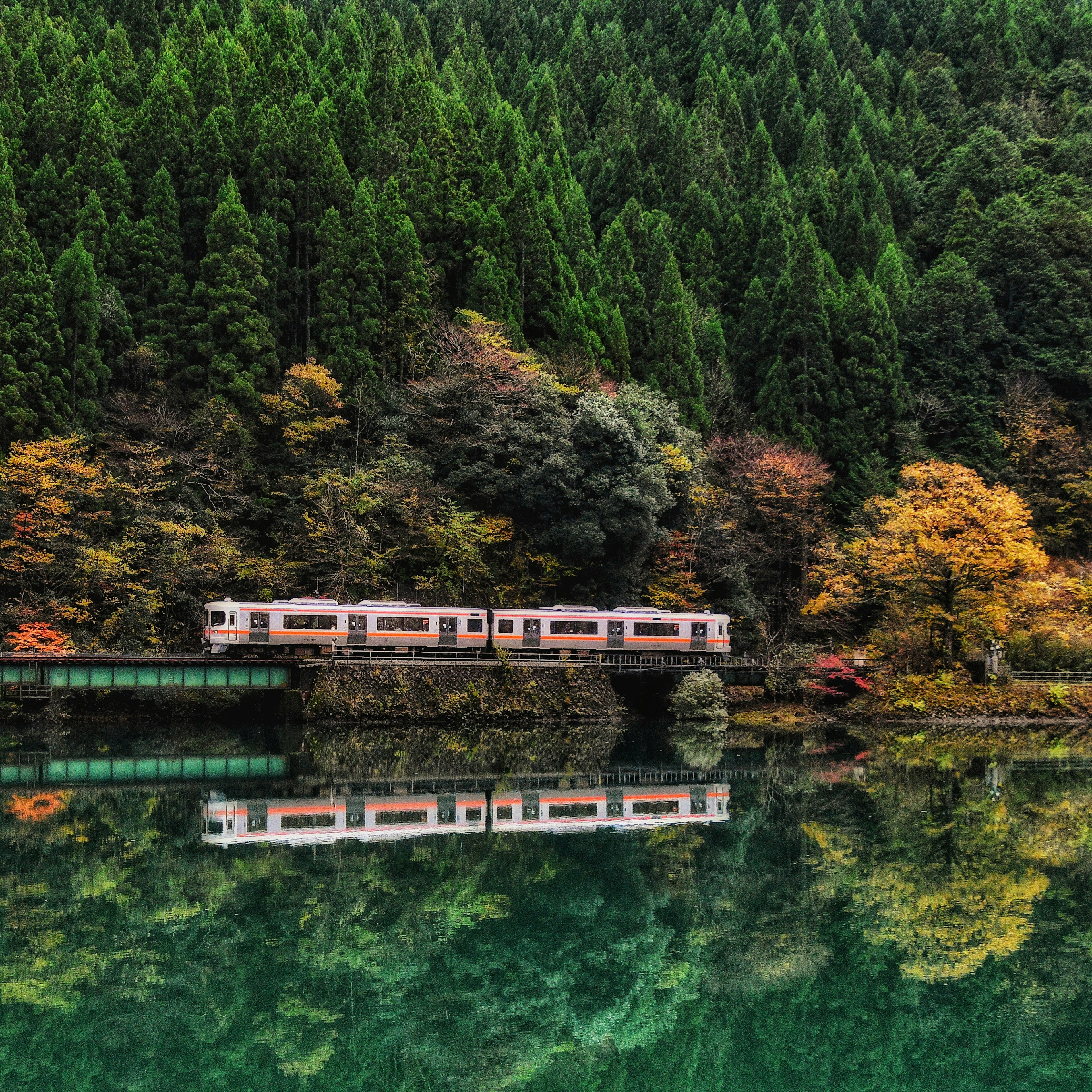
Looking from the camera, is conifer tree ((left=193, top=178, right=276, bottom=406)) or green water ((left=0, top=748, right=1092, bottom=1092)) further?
conifer tree ((left=193, top=178, right=276, bottom=406))

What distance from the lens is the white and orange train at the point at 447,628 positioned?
3550 cm

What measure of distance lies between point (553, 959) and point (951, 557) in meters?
25.8

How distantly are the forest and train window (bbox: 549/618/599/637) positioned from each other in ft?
8.78

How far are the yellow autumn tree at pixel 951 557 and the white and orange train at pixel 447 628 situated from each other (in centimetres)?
573

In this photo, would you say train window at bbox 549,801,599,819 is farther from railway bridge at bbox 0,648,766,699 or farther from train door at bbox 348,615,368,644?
train door at bbox 348,615,368,644

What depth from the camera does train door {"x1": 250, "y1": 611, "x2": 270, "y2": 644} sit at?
35.4 metres

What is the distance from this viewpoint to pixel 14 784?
2420 centimetres

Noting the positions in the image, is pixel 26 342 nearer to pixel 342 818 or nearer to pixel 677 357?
pixel 677 357

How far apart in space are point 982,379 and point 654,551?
2131 centimetres

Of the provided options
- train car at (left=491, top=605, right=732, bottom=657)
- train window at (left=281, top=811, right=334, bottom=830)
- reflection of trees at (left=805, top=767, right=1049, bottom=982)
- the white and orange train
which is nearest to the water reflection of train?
train window at (left=281, top=811, right=334, bottom=830)

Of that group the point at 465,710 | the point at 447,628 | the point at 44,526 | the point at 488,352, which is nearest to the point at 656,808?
the point at 465,710

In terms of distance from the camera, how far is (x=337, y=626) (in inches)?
1411

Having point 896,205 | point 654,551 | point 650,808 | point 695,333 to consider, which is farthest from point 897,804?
point 896,205

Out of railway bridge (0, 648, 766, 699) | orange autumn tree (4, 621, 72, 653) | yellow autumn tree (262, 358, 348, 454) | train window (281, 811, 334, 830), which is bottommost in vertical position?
train window (281, 811, 334, 830)
